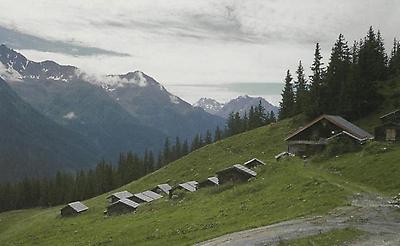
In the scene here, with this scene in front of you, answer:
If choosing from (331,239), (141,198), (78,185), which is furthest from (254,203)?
(78,185)

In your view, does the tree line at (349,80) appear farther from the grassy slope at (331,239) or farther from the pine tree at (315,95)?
the grassy slope at (331,239)

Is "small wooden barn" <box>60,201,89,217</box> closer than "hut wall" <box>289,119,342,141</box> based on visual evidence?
No

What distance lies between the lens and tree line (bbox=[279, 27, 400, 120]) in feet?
339

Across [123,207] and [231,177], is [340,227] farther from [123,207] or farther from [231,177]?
[123,207]

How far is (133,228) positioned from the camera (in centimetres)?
5562

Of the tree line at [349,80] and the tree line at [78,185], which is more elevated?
the tree line at [349,80]

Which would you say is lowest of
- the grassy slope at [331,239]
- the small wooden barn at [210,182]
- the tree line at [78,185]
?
the tree line at [78,185]

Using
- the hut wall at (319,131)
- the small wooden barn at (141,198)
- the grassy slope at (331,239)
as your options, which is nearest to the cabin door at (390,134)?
the hut wall at (319,131)

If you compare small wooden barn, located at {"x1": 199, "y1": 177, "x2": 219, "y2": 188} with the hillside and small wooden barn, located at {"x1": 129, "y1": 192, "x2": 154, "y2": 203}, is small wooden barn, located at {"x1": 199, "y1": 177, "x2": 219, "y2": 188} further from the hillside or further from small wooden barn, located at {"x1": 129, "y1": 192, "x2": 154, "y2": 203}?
small wooden barn, located at {"x1": 129, "y1": 192, "x2": 154, "y2": 203}

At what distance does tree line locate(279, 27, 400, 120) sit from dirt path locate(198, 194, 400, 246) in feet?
213

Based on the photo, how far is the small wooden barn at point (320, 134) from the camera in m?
77.9

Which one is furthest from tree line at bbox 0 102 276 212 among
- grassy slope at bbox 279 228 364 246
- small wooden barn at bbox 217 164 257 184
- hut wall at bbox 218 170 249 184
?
grassy slope at bbox 279 228 364 246

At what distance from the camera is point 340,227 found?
34.8 metres

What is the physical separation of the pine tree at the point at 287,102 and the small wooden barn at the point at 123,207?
6508 cm
